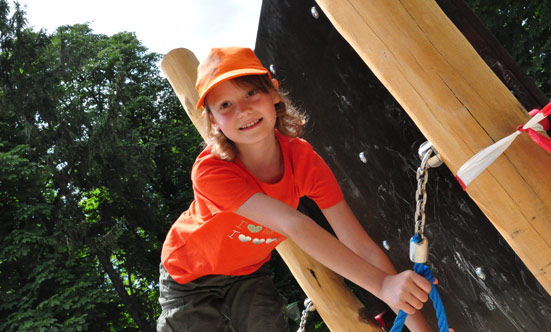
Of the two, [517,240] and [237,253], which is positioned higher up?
[237,253]

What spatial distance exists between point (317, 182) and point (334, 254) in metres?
0.46

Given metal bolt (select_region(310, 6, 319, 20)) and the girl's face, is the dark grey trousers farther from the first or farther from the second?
metal bolt (select_region(310, 6, 319, 20))

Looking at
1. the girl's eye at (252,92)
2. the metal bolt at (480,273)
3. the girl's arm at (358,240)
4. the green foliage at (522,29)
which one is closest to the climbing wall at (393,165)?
the metal bolt at (480,273)

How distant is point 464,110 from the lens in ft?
4.19

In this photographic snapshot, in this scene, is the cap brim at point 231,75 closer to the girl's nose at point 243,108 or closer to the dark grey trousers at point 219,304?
the girl's nose at point 243,108

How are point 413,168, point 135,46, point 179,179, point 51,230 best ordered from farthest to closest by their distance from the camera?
1. point 135,46
2. point 179,179
3. point 51,230
4. point 413,168

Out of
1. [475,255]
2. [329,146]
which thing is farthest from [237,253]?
[475,255]

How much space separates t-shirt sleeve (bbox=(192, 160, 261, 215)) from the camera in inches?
→ 71.9

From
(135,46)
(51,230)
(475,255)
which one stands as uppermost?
(135,46)

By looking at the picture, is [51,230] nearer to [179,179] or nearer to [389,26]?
[179,179]

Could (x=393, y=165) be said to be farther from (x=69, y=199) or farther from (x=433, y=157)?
(x=69, y=199)

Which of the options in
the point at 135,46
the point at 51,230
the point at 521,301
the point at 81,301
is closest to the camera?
the point at 521,301

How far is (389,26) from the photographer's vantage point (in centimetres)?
131

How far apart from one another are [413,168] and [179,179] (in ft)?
48.0
